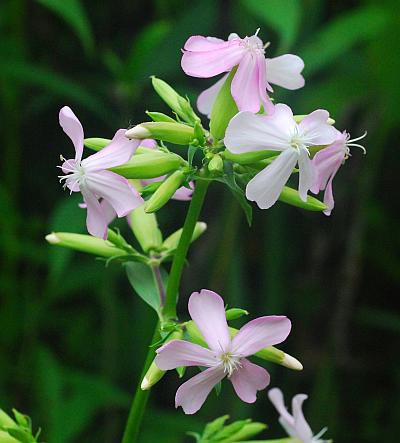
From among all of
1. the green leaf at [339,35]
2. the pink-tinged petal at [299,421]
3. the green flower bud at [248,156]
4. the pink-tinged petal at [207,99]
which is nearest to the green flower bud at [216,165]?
the green flower bud at [248,156]

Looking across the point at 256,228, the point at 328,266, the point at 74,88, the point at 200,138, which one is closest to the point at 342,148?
the point at 200,138

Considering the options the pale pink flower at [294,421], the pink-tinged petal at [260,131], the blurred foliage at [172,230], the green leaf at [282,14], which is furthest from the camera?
the blurred foliage at [172,230]

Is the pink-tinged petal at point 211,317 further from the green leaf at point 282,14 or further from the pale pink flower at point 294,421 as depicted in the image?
the green leaf at point 282,14

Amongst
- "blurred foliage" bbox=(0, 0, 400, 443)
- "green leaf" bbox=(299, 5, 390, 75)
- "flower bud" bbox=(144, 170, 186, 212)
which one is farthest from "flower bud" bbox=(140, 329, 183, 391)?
"green leaf" bbox=(299, 5, 390, 75)

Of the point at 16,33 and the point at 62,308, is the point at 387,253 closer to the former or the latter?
the point at 62,308

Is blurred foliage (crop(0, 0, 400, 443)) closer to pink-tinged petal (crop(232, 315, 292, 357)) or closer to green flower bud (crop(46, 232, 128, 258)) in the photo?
green flower bud (crop(46, 232, 128, 258))

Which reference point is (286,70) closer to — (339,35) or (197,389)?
(197,389)
